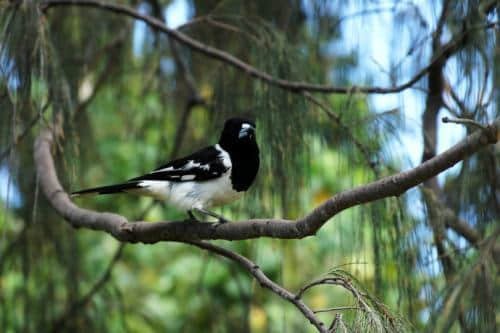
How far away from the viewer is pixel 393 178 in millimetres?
1220

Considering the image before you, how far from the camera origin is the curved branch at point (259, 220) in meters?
1.16

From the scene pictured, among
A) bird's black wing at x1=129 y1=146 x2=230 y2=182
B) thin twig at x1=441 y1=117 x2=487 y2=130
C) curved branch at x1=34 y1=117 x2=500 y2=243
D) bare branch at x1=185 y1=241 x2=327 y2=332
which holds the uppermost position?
bird's black wing at x1=129 y1=146 x2=230 y2=182

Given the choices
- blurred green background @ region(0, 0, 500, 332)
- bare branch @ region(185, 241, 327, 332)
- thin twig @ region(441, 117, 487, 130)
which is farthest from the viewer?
blurred green background @ region(0, 0, 500, 332)

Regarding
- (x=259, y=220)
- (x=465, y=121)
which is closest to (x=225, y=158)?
(x=259, y=220)

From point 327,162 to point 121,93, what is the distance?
1063 millimetres

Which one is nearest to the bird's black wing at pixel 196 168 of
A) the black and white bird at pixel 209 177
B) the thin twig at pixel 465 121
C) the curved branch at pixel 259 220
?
the black and white bird at pixel 209 177

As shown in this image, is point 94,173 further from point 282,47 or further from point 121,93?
point 282,47

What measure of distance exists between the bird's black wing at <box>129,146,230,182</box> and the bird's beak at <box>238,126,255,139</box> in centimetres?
9

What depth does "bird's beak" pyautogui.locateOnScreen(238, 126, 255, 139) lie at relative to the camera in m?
1.98

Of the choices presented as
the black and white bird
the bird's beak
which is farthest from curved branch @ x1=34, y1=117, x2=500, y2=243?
the bird's beak

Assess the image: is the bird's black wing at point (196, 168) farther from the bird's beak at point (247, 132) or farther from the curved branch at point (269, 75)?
the curved branch at point (269, 75)

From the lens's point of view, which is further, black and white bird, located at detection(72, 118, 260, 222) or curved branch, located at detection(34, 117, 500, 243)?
black and white bird, located at detection(72, 118, 260, 222)

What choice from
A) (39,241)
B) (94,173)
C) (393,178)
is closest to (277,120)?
(393,178)

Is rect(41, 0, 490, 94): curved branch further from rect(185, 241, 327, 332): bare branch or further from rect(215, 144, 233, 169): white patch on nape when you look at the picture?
rect(185, 241, 327, 332): bare branch
